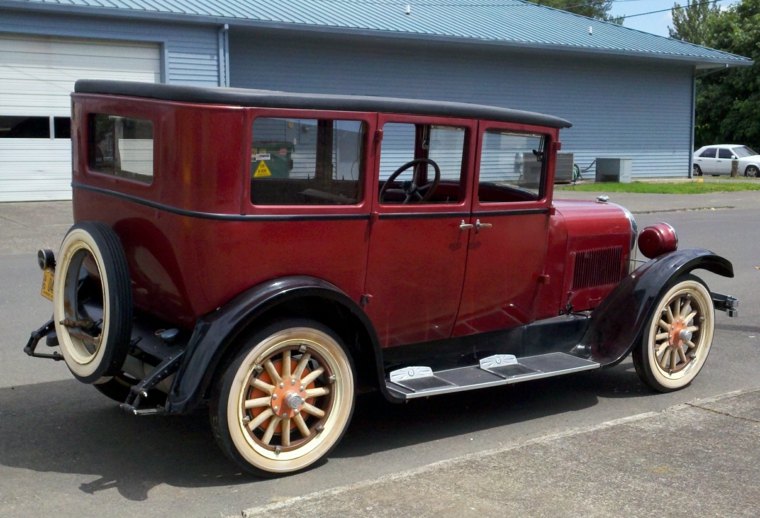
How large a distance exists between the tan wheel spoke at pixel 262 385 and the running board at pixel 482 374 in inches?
25.4

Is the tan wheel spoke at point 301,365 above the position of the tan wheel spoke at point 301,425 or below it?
above

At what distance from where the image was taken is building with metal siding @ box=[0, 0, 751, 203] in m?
18.2

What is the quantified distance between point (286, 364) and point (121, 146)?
1434mm

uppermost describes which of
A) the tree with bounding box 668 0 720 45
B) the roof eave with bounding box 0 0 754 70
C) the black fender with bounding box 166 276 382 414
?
the tree with bounding box 668 0 720 45

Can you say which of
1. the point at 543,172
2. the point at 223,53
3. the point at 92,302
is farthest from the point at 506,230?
the point at 223,53

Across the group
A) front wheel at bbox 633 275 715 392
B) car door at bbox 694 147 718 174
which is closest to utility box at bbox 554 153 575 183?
front wheel at bbox 633 275 715 392

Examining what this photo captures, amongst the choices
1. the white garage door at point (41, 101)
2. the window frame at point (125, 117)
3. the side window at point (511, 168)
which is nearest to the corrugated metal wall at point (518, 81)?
the white garage door at point (41, 101)

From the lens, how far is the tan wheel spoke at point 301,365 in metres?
4.26

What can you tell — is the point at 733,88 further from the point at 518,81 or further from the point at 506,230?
the point at 506,230

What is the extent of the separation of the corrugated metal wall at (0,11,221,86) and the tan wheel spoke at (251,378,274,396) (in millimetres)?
14432

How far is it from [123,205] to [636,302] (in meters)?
2.96

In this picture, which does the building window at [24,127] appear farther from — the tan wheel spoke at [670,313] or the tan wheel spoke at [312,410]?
the tan wheel spoke at [312,410]

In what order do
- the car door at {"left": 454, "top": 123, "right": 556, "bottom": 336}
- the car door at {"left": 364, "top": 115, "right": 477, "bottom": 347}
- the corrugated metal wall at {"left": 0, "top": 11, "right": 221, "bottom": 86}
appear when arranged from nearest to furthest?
the car door at {"left": 364, "top": 115, "right": 477, "bottom": 347}, the car door at {"left": 454, "top": 123, "right": 556, "bottom": 336}, the corrugated metal wall at {"left": 0, "top": 11, "right": 221, "bottom": 86}

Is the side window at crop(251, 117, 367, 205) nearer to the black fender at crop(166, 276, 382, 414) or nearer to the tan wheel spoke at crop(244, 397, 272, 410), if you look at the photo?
the black fender at crop(166, 276, 382, 414)
